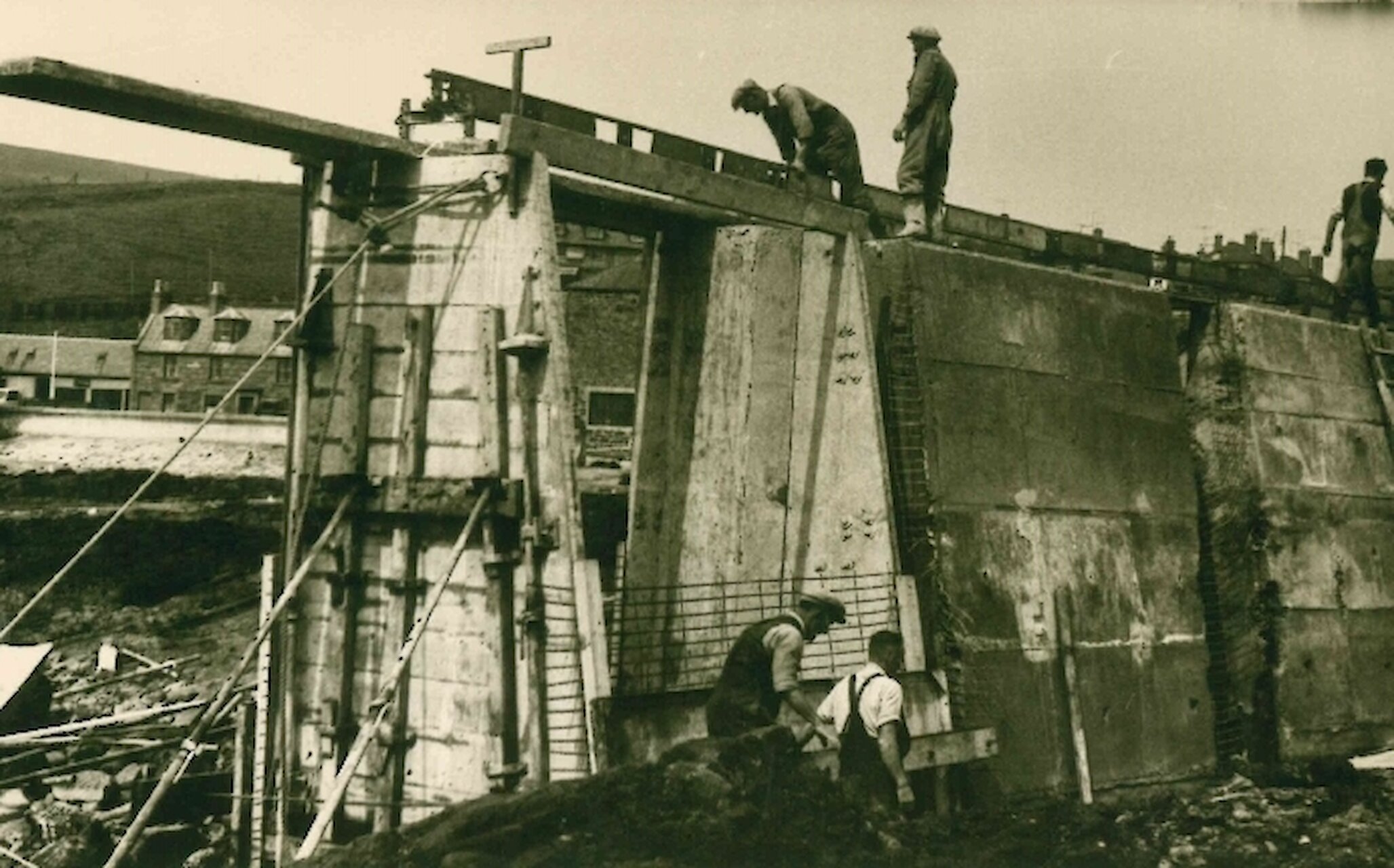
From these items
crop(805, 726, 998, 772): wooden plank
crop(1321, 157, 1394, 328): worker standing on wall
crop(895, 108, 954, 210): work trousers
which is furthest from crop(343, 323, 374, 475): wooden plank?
crop(1321, 157, 1394, 328): worker standing on wall

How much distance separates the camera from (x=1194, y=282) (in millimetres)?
15469

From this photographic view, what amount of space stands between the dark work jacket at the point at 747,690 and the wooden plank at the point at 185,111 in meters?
4.12

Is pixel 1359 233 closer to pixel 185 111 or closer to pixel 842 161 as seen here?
pixel 842 161

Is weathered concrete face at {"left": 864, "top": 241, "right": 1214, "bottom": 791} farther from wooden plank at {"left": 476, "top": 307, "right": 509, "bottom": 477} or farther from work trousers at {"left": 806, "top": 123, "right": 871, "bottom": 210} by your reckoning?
wooden plank at {"left": 476, "top": 307, "right": 509, "bottom": 477}

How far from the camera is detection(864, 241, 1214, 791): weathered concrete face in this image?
10.9 meters

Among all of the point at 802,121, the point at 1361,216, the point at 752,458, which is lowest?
the point at 752,458

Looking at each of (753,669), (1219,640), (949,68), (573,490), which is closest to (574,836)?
(753,669)

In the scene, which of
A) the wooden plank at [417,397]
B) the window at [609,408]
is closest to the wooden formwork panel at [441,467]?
the wooden plank at [417,397]

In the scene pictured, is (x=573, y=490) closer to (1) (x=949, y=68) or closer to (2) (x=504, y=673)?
(2) (x=504, y=673)

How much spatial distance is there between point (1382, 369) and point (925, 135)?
6.88 m

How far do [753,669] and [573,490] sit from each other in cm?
169

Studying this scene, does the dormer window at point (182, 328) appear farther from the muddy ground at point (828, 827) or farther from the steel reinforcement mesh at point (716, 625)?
the steel reinforcement mesh at point (716, 625)

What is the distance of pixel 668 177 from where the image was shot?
10602 millimetres

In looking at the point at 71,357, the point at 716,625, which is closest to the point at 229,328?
the point at 71,357
